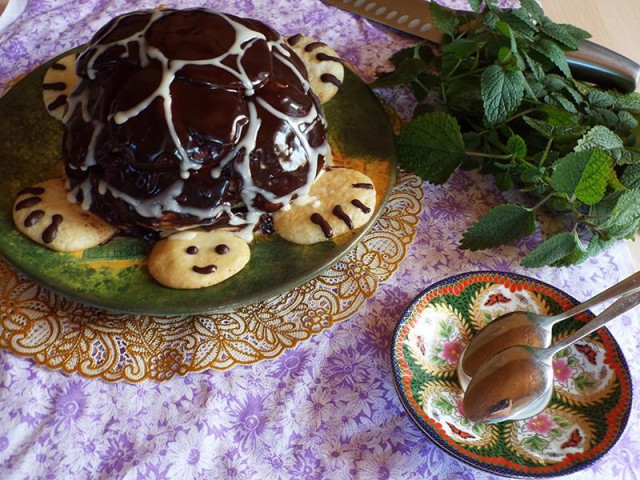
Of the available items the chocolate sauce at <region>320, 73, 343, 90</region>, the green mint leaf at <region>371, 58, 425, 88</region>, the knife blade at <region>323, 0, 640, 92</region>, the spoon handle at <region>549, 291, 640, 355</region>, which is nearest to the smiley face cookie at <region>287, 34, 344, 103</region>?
the chocolate sauce at <region>320, 73, 343, 90</region>

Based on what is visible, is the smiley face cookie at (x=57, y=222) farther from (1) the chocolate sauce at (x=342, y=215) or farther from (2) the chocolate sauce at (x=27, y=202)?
(1) the chocolate sauce at (x=342, y=215)

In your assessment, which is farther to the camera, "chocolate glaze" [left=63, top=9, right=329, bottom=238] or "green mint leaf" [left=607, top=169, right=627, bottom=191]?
"green mint leaf" [left=607, top=169, right=627, bottom=191]

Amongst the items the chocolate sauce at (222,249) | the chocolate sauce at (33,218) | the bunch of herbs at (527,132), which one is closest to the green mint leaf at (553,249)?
the bunch of herbs at (527,132)

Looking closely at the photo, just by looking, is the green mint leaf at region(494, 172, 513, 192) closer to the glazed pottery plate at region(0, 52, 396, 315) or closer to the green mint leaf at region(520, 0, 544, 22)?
the glazed pottery plate at region(0, 52, 396, 315)

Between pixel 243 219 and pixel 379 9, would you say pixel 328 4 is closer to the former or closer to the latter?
pixel 379 9

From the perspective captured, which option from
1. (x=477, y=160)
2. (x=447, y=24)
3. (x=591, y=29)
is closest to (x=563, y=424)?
(x=477, y=160)

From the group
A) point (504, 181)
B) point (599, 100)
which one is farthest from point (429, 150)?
point (599, 100)

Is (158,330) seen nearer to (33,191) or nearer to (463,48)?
(33,191)
